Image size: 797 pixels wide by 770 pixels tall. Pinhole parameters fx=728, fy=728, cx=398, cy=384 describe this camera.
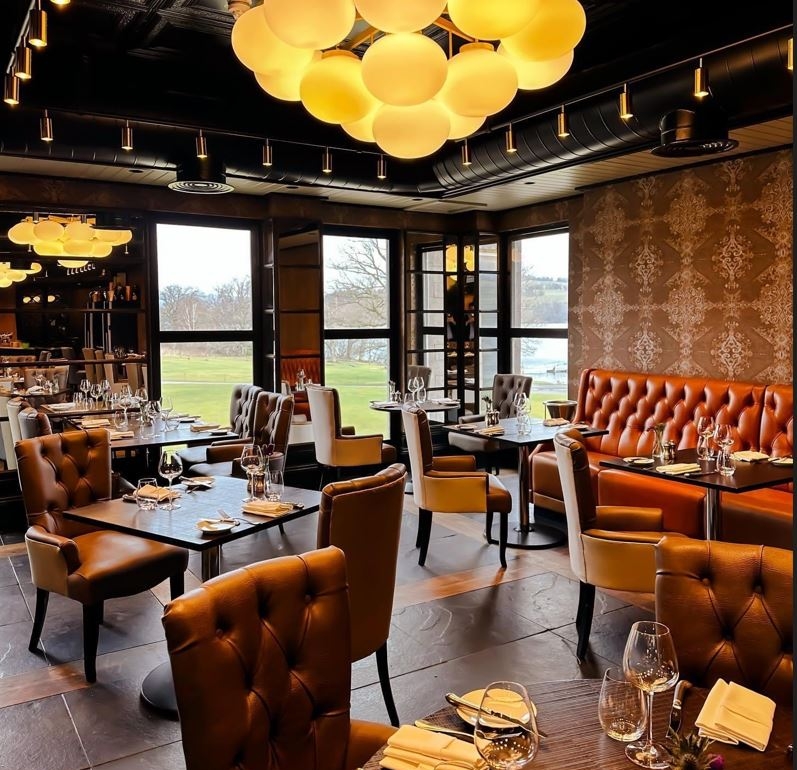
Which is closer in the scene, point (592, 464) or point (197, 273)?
point (592, 464)

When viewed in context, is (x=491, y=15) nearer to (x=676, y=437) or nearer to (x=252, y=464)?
(x=252, y=464)

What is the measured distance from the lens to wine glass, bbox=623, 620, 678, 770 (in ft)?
4.61

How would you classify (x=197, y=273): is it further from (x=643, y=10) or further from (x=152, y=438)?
(x=643, y=10)

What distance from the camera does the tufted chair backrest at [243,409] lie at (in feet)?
19.9

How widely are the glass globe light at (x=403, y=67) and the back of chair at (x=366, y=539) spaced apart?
137cm

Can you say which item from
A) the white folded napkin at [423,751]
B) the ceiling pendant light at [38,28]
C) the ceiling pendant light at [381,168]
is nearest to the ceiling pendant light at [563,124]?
the ceiling pendant light at [381,168]

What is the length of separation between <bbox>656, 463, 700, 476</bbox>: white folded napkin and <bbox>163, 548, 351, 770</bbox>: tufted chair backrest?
8.42 ft

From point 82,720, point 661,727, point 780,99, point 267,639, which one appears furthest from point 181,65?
point 661,727

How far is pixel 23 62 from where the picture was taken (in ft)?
10.5

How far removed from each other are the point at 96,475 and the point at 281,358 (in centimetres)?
365

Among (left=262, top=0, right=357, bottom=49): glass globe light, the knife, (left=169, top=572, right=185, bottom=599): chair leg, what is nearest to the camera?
the knife

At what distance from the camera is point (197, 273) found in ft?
24.1

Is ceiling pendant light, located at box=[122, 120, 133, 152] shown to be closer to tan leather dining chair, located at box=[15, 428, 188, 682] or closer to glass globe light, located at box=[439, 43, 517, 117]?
tan leather dining chair, located at box=[15, 428, 188, 682]

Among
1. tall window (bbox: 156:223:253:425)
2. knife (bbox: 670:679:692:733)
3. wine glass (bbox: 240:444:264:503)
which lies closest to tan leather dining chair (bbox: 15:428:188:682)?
wine glass (bbox: 240:444:264:503)
